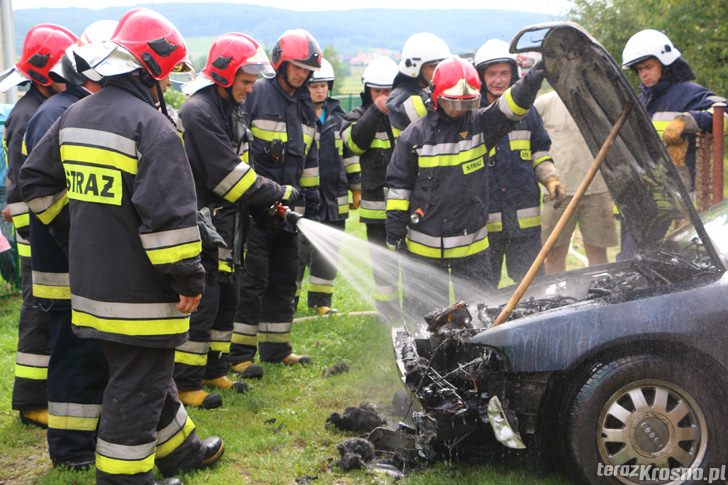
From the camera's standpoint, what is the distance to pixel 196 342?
17.4 feet

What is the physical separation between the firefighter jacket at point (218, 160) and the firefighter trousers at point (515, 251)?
2165 millimetres

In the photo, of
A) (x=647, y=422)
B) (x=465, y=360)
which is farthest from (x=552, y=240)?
(x=647, y=422)

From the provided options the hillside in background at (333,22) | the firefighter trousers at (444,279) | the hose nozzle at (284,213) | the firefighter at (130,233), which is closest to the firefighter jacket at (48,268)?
the firefighter at (130,233)

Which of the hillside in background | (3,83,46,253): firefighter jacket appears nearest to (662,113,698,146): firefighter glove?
(3,83,46,253): firefighter jacket

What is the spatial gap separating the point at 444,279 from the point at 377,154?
74.2 inches

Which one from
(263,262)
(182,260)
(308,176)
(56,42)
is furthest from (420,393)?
(56,42)

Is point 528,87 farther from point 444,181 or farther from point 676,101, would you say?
point 676,101

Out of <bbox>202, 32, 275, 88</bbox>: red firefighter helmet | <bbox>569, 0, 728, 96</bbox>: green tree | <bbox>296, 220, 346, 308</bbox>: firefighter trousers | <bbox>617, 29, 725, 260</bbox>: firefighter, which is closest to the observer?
<bbox>202, 32, 275, 88</bbox>: red firefighter helmet

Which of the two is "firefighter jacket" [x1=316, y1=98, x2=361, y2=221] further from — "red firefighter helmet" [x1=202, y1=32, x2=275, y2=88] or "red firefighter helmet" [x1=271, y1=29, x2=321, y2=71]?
"red firefighter helmet" [x1=202, y1=32, x2=275, y2=88]

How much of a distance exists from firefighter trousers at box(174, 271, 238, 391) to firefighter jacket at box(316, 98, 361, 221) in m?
2.15

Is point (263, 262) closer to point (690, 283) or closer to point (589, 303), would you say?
point (589, 303)

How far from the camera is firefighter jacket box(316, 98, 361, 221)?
24.9ft

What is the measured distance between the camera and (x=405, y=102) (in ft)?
22.2

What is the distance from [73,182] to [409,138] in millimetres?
2752
